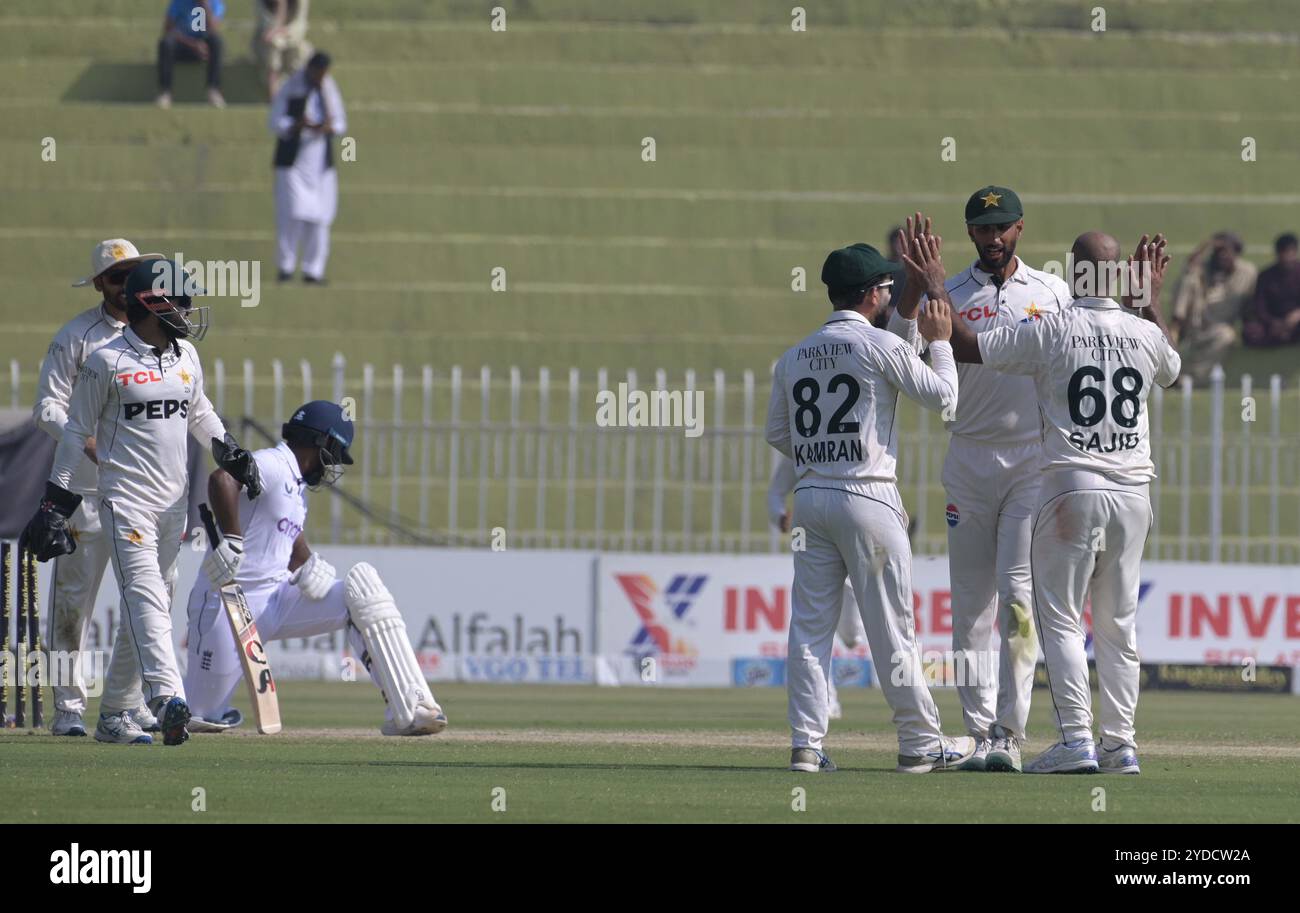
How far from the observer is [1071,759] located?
9.73 meters

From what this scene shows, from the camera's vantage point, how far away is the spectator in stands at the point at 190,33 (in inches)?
1049

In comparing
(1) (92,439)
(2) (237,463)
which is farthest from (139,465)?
(2) (237,463)

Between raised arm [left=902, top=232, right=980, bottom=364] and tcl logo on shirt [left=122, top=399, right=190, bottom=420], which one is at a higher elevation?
raised arm [left=902, top=232, right=980, bottom=364]

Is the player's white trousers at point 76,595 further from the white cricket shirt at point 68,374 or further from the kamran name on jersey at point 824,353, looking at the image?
the kamran name on jersey at point 824,353

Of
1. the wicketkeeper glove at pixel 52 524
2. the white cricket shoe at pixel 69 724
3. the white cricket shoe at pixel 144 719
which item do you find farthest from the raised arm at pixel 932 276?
the white cricket shoe at pixel 69 724

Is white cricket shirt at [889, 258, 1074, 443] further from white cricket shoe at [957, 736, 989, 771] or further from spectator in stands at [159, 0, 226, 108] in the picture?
spectator in stands at [159, 0, 226, 108]

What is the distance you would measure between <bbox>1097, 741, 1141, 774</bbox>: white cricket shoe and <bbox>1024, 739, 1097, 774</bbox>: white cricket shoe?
0.05m

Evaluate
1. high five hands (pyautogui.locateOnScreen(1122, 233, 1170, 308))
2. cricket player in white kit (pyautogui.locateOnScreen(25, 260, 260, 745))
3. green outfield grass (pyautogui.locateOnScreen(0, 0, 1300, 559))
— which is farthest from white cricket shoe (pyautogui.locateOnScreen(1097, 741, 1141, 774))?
green outfield grass (pyautogui.locateOnScreen(0, 0, 1300, 559))

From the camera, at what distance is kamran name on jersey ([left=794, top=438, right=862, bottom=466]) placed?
9.64 m

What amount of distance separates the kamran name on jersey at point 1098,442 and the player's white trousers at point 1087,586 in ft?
0.36

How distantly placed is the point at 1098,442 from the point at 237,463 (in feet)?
13.4

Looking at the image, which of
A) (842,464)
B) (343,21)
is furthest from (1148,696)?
(343,21)

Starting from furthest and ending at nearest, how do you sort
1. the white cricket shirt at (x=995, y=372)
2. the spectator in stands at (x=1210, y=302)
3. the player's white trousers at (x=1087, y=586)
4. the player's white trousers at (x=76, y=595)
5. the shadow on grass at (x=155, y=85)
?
the shadow on grass at (x=155, y=85)
the spectator in stands at (x=1210, y=302)
the player's white trousers at (x=76, y=595)
the white cricket shirt at (x=995, y=372)
the player's white trousers at (x=1087, y=586)
